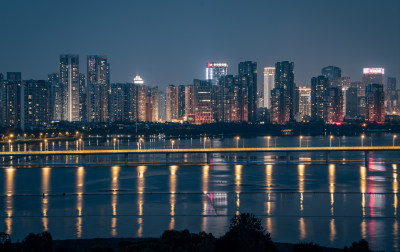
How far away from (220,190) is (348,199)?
11.8m

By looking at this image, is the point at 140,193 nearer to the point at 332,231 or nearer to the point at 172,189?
the point at 172,189

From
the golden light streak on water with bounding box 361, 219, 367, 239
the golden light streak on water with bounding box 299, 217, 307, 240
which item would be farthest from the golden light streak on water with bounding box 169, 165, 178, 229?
the golden light streak on water with bounding box 361, 219, 367, 239

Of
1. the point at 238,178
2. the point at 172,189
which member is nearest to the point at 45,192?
the point at 172,189

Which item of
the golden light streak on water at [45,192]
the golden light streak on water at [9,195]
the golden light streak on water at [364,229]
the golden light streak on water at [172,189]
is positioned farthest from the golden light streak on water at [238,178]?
the golden light streak on water at [9,195]

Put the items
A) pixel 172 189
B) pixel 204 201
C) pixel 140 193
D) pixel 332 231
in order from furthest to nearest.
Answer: pixel 172 189
pixel 140 193
pixel 204 201
pixel 332 231

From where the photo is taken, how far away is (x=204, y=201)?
145 ft

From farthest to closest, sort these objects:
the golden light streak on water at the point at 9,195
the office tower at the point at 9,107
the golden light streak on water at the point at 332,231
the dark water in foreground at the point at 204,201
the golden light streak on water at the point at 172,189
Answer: the office tower at the point at 9,107
the golden light streak on water at the point at 172,189
the golden light streak on water at the point at 9,195
the dark water in foreground at the point at 204,201
the golden light streak on water at the point at 332,231

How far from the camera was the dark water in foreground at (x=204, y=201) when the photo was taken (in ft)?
109

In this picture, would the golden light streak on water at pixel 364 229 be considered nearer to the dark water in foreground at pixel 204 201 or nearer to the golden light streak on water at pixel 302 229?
the dark water in foreground at pixel 204 201

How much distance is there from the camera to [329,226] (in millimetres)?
34156

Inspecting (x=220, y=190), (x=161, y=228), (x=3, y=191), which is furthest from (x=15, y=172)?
(x=161, y=228)

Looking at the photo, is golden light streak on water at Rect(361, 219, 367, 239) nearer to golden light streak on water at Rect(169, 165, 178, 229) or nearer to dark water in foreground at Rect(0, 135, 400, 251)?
dark water in foreground at Rect(0, 135, 400, 251)

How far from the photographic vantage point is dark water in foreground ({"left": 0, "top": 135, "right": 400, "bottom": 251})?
33.2 metres

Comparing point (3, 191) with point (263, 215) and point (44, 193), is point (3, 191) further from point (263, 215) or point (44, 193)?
point (263, 215)
